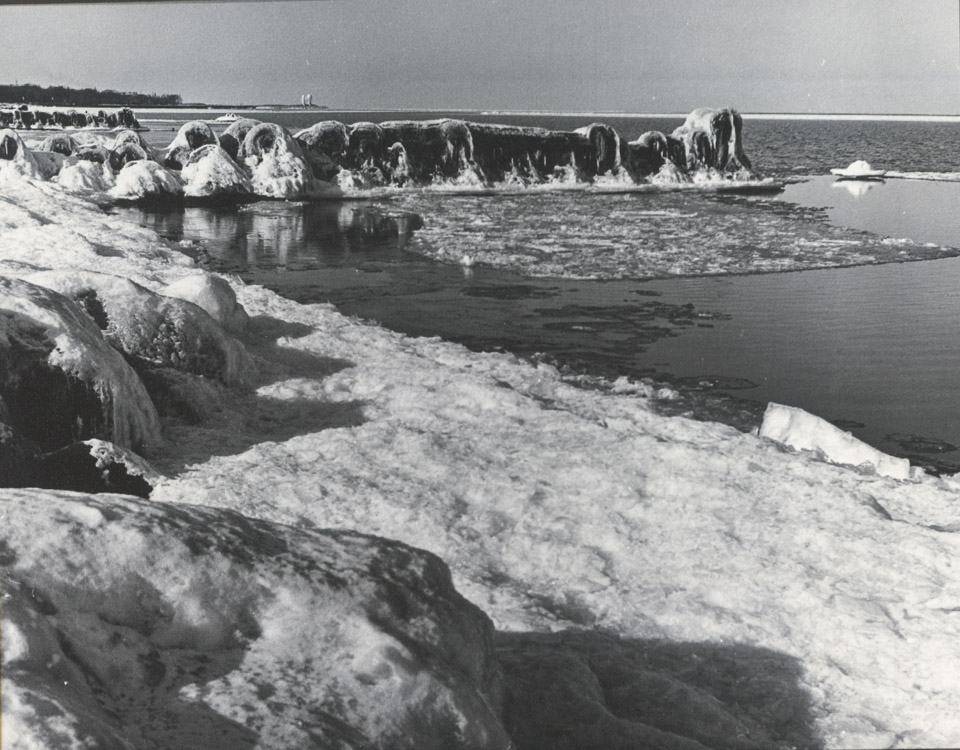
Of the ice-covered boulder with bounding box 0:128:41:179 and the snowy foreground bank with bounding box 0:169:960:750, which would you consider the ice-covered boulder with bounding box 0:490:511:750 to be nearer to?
the snowy foreground bank with bounding box 0:169:960:750

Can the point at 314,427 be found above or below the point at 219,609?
below

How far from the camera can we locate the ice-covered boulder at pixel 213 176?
22.7 metres

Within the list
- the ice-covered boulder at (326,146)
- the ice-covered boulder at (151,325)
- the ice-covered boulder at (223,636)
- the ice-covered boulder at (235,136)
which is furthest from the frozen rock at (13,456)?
the ice-covered boulder at (326,146)

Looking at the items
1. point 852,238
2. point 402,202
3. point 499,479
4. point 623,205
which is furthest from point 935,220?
point 499,479

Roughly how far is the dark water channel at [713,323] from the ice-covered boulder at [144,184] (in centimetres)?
589

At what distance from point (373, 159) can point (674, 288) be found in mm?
17918

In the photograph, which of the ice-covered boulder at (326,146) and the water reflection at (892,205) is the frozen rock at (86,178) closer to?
the ice-covered boulder at (326,146)

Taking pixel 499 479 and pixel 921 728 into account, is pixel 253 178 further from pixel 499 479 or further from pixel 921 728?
pixel 921 728

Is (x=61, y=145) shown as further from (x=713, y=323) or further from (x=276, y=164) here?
(x=713, y=323)

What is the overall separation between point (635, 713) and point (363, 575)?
1030 mm

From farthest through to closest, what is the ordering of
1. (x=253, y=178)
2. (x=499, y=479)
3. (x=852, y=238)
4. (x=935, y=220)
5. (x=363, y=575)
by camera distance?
(x=253, y=178) < (x=935, y=220) < (x=852, y=238) < (x=499, y=479) < (x=363, y=575)

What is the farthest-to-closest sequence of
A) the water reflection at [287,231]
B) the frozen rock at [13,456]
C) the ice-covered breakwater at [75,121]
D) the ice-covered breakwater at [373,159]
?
the ice-covered breakwater at [75,121]
the ice-covered breakwater at [373,159]
the water reflection at [287,231]
the frozen rock at [13,456]

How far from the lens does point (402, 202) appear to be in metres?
23.2

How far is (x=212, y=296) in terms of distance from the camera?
721 cm
